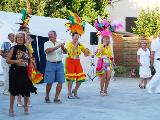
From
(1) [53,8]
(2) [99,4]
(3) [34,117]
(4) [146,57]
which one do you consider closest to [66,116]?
(3) [34,117]

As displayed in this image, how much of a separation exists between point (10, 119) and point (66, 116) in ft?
3.34

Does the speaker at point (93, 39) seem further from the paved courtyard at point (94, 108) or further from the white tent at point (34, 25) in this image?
the paved courtyard at point (94, 108)

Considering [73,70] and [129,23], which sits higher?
[129,23]

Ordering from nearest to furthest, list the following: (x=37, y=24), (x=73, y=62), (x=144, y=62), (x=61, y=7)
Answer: (x=73, y=62), (x=144, y=62), (x=37, y=24), (x=61, y=7)

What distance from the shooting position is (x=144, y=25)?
77.1 feet

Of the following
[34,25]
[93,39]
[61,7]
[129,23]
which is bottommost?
[93,39]

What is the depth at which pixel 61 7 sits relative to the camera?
85.2 feet

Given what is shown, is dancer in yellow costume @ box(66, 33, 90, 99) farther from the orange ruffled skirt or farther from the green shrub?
the green shrub

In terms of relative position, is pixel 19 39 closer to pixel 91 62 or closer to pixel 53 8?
pixel 91 62

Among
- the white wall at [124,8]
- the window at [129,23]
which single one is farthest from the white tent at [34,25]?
the white wall at [124,8]

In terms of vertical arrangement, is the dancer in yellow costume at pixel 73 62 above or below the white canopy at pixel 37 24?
below

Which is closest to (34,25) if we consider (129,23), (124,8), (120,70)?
(120,70)

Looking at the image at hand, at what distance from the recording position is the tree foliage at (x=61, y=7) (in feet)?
79.7

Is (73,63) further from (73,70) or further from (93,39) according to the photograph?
(93,39)
